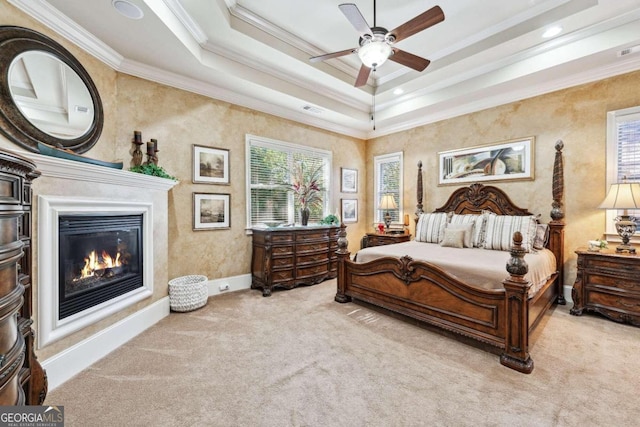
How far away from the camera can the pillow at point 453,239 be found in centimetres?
363

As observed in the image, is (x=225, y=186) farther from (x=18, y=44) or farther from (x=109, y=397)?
(x=109, y=397)

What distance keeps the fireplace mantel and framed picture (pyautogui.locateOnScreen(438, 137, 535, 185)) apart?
431 centimetres

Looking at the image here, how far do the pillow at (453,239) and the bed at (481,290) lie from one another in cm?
17

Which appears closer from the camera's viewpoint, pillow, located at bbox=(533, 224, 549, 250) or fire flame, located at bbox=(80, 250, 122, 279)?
fire flame, located at bbox=(80, 250, 122, 279)

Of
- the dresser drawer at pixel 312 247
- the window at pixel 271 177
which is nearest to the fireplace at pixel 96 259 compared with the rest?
the window at pixel 271 177

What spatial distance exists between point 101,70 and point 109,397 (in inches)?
124

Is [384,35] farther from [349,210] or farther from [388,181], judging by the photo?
[349,210]

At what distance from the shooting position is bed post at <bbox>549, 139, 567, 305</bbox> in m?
3.46

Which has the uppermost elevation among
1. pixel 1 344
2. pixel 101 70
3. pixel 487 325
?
pixel 101 70

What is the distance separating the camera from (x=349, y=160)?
570 centimetres

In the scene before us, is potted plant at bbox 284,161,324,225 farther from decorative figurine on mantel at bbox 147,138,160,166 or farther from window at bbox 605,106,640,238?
window at bbox 605,106,640,238

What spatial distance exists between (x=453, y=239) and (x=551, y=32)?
8.51 ft

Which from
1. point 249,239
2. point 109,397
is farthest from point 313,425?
point 249,239

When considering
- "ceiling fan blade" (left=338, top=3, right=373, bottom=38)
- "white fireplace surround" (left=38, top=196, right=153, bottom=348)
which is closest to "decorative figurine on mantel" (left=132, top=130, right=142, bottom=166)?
"white fireplace surround" (left=38, top=196, right=153, bottom=348)
